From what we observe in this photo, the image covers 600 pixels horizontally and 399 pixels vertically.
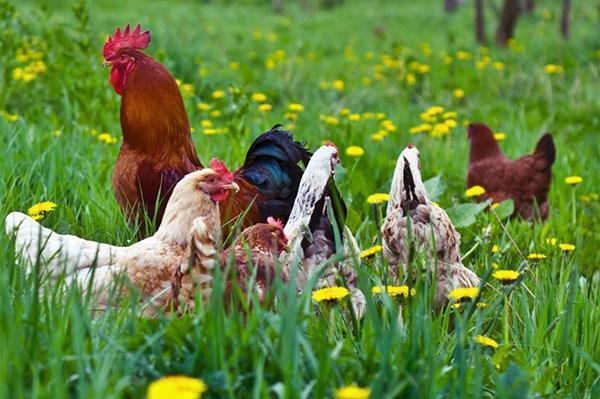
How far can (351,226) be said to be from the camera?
12.2 ft

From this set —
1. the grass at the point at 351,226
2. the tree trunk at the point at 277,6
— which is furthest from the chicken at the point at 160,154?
the tree trunk at the point at 277,6

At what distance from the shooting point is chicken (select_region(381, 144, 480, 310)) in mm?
2877

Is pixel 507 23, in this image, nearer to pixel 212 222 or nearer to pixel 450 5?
pixel 450 5

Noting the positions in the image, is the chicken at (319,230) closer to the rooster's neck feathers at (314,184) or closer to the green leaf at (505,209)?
the rooster's neck feathers at (314,184)

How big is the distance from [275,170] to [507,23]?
10264 mm

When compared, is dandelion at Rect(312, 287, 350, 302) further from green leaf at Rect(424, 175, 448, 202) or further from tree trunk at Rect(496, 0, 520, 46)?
tree trunk at Rect(496, 0, 520, 46)

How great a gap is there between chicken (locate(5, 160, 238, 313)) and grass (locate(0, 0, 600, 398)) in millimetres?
95

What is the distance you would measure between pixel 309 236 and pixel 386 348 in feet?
2.83

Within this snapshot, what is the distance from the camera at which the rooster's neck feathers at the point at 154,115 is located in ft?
11.1

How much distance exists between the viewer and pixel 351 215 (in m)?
3.74

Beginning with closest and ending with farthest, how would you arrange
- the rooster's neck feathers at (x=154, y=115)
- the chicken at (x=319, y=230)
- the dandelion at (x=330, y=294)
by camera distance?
the dandelion at (x=330, y=294)
the chicken at (x=319, y=230)
the rooster's neck feathers at (x=154, y=115)

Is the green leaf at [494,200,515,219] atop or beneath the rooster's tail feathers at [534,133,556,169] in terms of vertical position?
beneath

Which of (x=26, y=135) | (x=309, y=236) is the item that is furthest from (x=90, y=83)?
(x=309, y=236)

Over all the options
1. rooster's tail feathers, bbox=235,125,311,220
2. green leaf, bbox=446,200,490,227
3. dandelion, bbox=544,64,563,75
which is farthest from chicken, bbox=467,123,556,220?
dandelion, bbox=544,64,563,75
